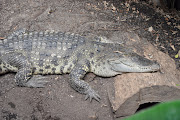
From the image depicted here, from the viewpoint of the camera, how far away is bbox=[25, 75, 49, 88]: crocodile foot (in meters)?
4.05

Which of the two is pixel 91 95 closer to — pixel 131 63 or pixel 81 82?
pixel 81 82

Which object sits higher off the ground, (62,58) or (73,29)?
(73,29)

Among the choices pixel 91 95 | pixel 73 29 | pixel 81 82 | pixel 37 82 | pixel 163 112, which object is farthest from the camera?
pixel 73 29

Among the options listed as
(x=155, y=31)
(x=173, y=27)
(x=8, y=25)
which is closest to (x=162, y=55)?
(x=155, y=31)

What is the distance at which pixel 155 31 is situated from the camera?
18.3 feet

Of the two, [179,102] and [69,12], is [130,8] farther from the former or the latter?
[179,102]

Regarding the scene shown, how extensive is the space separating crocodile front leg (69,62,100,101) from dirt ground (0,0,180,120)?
12cm

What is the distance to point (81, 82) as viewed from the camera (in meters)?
3.95

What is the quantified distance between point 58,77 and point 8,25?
7.07 ft

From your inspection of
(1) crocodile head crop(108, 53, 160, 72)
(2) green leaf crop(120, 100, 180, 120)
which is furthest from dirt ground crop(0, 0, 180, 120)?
(2) green leaf crop(120, 100, 180, 120)

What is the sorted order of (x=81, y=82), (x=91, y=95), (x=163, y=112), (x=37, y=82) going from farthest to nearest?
(x=37, y=82), (x=81, y=82), (x=91, y=95), (x=163, y=112)

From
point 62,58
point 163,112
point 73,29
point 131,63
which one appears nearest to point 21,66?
point 62,58

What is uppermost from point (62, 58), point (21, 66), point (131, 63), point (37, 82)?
point (131, 63)

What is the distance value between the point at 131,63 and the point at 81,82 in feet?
3.42
